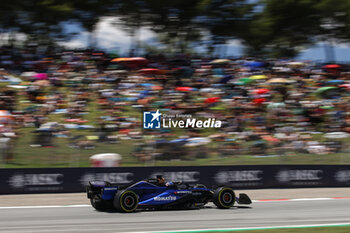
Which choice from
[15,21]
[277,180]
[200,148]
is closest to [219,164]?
[200,148]

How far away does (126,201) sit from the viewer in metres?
11.2

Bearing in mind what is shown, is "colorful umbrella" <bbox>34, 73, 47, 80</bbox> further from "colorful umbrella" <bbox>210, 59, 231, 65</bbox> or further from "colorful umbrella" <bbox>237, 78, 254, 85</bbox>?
"colorful umbrella" <bbox>237, 78, 254, 85</bbox>

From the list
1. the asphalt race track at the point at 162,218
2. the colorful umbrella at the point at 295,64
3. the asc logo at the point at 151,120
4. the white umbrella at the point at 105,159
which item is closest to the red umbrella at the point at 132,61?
the asc logo at the point at 151,120

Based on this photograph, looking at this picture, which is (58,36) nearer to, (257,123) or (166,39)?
(166,39)

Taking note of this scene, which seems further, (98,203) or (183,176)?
(183,176)

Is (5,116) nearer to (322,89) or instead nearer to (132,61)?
(132,61)

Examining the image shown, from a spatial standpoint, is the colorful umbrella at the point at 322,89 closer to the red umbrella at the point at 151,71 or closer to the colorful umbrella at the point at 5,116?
the red umbrella at the point at 151,71

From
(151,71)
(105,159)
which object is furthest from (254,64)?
(105,159)

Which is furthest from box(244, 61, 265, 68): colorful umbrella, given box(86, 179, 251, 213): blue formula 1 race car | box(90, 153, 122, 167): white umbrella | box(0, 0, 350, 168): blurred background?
box(86, 179, 251, 213): blue formula 1 race car

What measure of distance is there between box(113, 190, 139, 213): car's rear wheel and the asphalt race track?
142 millimetres

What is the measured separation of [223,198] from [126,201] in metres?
2.41

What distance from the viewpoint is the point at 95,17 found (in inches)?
1012

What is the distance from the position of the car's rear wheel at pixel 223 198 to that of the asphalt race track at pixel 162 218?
20 centimetres

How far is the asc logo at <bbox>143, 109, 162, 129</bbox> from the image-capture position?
16219 millimetres
